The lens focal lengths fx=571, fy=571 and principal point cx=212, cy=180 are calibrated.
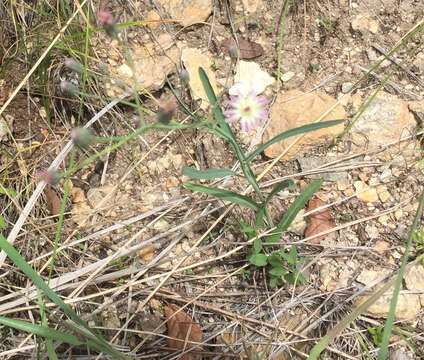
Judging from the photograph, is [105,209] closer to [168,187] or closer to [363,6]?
[168,187]

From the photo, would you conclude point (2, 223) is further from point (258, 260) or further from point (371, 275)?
point (371, 275)

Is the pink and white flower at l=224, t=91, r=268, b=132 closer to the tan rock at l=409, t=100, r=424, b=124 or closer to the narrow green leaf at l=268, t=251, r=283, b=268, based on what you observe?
the narrow green leaf at l=268, t=251, r=283, b=268

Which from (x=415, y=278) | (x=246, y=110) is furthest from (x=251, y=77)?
(x=415, y=278)

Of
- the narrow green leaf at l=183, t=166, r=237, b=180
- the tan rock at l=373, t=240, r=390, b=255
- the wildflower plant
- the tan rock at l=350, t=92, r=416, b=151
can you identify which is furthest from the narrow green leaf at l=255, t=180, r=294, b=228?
the tan rock at l=350, t=92, r=416, b=151

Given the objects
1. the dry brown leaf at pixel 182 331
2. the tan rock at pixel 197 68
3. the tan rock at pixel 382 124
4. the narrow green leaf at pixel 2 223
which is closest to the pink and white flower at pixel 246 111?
the tan rock at pixel 197 68

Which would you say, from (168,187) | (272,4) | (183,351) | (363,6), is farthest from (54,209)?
(363,6)

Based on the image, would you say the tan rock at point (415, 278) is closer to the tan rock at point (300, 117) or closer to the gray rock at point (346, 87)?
the tan rock at point (300, 117)
